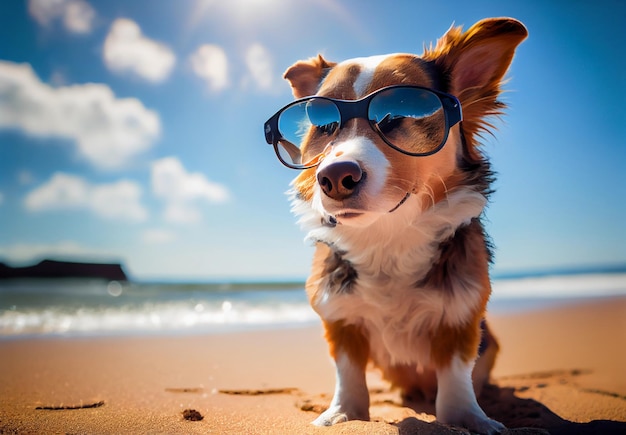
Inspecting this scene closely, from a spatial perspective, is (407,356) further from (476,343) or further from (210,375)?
(210,375)

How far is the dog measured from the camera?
1919 millimetres

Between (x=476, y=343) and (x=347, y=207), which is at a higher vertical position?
(x=347, y=207)

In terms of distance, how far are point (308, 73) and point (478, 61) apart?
0.85 meters

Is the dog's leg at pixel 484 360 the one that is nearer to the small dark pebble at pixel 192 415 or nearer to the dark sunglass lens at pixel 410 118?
the dark sunglass lens at pixel 410 118

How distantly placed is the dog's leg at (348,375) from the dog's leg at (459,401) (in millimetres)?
352

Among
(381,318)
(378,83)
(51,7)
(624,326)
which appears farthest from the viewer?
(624,326)

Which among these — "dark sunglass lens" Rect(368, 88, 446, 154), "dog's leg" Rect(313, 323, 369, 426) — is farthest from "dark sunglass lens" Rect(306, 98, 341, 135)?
"dog's leg" Rect(313, 323, 369, 426)

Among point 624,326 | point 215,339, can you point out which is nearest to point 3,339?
point 215,339

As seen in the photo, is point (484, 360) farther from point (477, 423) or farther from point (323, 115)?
point (323, 115)

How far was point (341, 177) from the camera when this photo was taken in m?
1.67

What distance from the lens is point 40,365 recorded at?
3.26 metres

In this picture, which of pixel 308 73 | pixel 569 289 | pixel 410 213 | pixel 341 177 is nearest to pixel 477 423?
pixel 410 213

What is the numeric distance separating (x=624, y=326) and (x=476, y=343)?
438 cm

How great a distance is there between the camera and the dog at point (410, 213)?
1.92 metres
